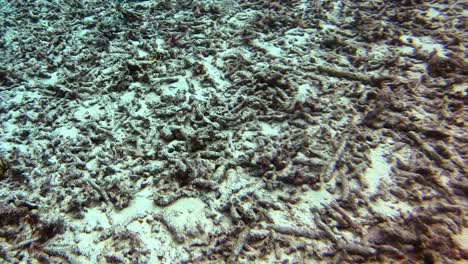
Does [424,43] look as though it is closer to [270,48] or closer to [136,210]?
[270,48]

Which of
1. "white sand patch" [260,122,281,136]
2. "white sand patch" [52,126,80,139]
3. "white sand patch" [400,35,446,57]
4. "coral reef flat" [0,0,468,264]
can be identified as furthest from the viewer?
"white sand patch" [400,35,446,57]

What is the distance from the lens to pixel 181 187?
2.30 m

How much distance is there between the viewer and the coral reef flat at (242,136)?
197 cm

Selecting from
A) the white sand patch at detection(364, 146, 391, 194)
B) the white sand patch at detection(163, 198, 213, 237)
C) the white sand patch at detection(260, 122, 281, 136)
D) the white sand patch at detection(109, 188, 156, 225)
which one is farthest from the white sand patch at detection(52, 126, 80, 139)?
the white sand patch at detection(364, 146, 391, 194)

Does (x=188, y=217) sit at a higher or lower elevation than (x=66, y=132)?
higher

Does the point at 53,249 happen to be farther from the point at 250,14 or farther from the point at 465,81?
Result: the point at 465,81

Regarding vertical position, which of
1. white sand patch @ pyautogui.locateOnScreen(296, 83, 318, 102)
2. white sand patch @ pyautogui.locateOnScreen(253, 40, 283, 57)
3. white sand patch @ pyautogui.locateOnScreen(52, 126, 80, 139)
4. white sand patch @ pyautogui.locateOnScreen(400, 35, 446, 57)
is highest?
white sand patch @ pyautogui.locateOnScreen(400, 35, 446, 57)

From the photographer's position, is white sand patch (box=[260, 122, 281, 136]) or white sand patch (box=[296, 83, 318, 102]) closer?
white sand patch (box=[260, 122, 281, 136])

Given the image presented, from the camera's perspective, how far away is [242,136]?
2.58 m

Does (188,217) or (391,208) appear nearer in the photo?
(391,208)

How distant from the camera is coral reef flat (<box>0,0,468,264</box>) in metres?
1.97

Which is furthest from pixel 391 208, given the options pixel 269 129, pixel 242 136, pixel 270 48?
pixel 270 48

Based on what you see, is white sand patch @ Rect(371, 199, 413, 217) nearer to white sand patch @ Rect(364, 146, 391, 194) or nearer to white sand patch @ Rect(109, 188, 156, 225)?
white sand patch @ Rect(364, 146, 391, 194)

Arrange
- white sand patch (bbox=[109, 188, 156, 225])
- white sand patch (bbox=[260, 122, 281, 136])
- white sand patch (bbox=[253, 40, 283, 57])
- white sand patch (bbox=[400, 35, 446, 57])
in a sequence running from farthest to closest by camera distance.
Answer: white sand patch (bbox=[253, 40, 283, 57]), white sand patch (bbox=[400, 35, 446, 57]), white sand patch (bbox=[260, 122, 281, 136]), white sand patch (bbox=[109, 188, 156, 225])
